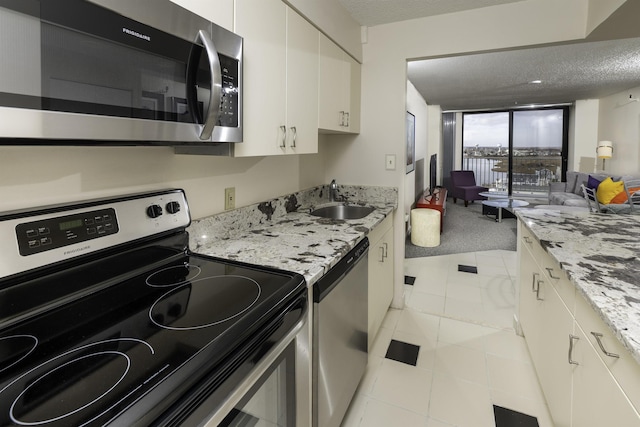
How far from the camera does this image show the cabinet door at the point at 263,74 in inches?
51.7

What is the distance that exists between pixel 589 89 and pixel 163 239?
7459 millimetres

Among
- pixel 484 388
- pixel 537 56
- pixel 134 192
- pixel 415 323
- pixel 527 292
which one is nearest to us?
pixel 134 192

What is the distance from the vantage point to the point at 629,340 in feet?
2.52

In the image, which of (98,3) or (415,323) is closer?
(98,3)

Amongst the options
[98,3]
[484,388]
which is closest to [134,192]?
[98,3]

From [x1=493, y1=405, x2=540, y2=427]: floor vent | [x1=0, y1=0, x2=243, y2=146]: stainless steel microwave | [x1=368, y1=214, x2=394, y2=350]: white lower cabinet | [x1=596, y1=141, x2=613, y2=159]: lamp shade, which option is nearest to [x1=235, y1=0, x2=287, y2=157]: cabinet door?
[x1=0, y1=0, x2=243, y2=146]: stainless steel microwave

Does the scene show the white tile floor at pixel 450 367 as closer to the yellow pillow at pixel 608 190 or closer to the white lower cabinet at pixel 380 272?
the white lower cabinet at pixel 380 272

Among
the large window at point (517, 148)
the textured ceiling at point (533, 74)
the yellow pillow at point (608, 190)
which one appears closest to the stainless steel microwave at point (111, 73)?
the textured ceiling at point (533, 74)

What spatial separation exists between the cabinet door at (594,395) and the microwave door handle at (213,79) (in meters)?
1.32

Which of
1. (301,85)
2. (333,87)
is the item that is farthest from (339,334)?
(333,87)

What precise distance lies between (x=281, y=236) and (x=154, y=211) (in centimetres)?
60

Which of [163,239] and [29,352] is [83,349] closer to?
[29,352]

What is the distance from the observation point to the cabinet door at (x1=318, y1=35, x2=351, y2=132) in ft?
6.40

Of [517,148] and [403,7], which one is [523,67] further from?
[517,148]
